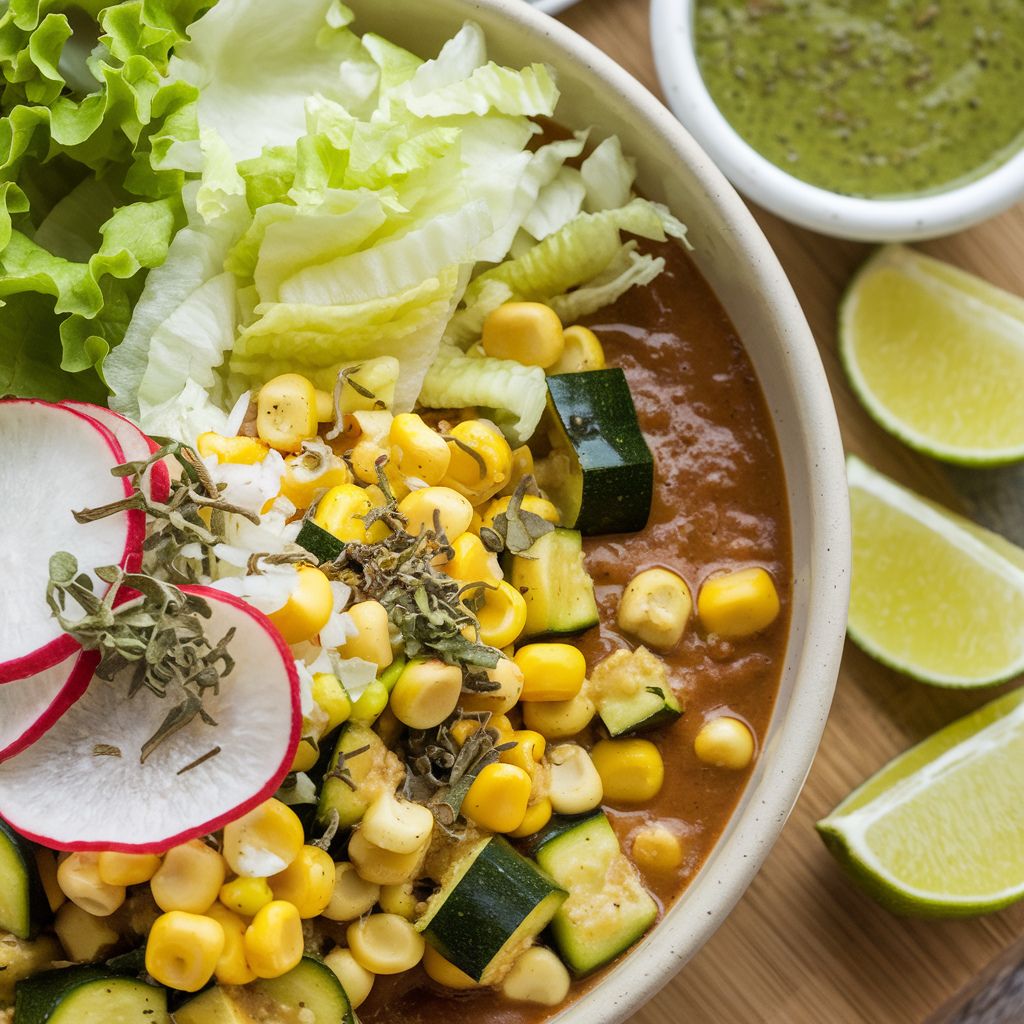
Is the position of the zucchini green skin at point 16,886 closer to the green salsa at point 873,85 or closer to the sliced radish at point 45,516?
the sliced radish at point 45,516

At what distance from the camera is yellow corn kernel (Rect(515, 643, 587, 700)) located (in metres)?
2.78

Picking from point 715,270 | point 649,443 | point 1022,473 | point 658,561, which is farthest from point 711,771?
point 1022,473

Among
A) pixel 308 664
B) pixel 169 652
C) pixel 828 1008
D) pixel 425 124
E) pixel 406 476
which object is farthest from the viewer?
pixel 828 1008

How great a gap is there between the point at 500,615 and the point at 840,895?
138 centimetres

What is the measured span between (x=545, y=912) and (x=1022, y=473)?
6.79 ft

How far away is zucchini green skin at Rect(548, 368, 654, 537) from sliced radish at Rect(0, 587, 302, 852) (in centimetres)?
86

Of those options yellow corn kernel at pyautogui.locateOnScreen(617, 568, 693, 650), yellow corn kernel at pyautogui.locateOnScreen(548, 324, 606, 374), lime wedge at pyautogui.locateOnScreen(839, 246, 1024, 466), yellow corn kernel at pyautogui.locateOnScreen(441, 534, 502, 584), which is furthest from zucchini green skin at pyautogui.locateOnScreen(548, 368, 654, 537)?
lime wedge at pyautogui.locateOnScreen(839, 246, 1024, 466)

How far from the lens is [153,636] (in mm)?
2354

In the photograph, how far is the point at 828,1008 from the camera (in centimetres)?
330

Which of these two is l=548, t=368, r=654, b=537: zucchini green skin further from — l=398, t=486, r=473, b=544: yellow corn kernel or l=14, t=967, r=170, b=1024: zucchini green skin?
l=14, t=967, r=170, b=1024: zucchini green skin

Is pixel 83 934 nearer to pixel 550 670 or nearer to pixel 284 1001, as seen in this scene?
pixel 284 1001

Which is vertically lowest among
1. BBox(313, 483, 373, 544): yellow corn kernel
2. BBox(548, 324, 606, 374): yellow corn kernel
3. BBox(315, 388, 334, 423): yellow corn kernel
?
BBox(313, 483, 373, 544): yellow corn kernel

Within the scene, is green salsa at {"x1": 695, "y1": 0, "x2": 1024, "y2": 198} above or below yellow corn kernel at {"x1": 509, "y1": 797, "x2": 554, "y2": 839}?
above

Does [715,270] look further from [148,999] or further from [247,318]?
[148,999]
